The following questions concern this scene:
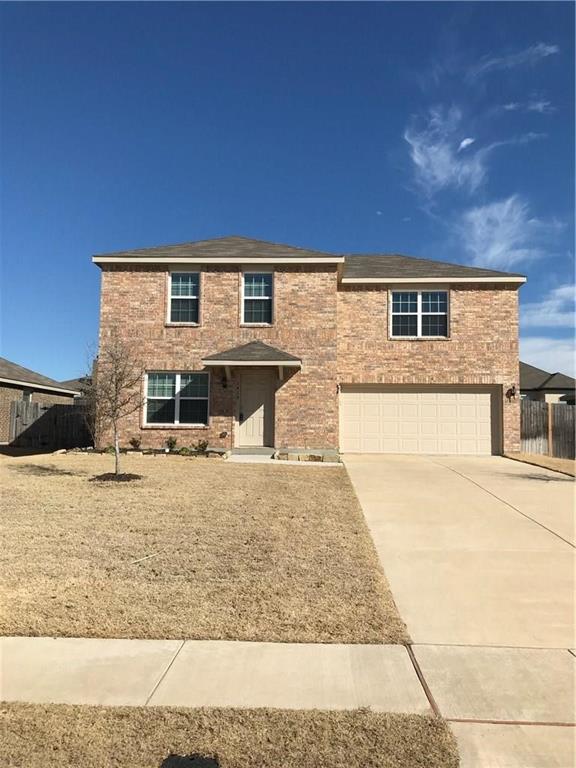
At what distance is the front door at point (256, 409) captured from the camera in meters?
18.1

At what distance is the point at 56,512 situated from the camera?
8500 mm

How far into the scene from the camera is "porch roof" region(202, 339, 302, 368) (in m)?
16.7

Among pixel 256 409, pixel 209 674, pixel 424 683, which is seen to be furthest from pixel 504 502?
pixel 256 409

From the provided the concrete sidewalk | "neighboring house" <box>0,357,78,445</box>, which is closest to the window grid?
"neighboring house" <box>0,357,78,445</box>

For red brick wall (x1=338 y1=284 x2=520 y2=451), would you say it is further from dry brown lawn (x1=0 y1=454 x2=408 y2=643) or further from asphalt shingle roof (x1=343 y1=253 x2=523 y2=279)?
dry brown lawn (x1=0 y1=454 x2=408 y2=643)

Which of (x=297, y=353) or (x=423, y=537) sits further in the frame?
(x=297, y=353)

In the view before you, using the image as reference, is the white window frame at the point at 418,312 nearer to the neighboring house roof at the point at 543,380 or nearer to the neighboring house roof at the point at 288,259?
the neighboring house roof at the point at 288,259

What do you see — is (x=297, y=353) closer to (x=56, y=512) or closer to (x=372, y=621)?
(x=56, y=512)

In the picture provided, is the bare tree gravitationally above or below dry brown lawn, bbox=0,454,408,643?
above

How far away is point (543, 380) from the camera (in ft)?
116

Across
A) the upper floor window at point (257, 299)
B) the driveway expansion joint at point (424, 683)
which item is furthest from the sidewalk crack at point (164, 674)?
the upper floor window at point (257, 299)

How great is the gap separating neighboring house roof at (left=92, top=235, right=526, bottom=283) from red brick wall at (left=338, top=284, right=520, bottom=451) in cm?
46

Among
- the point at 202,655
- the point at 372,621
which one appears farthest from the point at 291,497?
the point at 202,655

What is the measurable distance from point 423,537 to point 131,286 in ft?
44.6
